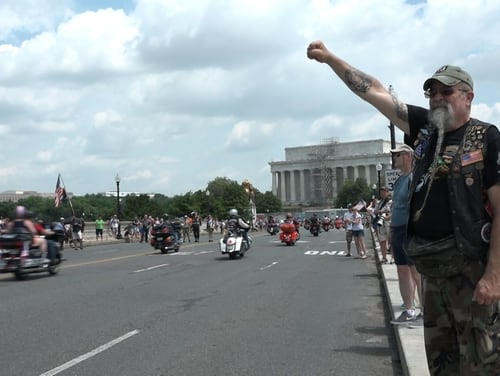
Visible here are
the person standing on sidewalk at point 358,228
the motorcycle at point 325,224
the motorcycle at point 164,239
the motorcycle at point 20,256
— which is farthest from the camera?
the motorcycle at point 325,224

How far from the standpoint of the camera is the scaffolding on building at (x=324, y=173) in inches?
6334

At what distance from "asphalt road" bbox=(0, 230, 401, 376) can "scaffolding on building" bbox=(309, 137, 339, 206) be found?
144636 mm

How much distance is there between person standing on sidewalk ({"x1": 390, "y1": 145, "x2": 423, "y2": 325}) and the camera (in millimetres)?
7723

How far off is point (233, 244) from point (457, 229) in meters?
20.2

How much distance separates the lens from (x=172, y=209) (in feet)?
403

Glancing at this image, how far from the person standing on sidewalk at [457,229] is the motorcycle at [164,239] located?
2437 cm

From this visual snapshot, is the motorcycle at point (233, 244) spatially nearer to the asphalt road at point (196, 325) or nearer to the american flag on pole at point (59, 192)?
the asphalt road at point (196, 325)

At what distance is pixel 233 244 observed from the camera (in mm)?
23531

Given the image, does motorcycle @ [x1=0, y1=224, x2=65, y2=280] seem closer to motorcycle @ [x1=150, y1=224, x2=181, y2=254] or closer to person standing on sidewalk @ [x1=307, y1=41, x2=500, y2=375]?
motorcycle @ [x1=150, y1=224, x2=181, y2=254]

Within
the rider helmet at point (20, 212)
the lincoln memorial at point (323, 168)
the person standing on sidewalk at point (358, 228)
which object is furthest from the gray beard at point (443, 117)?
the lincoln memorial at point (323, 168)

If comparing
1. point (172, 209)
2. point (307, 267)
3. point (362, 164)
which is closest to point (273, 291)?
point (307, 267)

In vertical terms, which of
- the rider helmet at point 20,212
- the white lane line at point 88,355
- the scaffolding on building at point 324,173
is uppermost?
the scaffolding on building at point 324,173

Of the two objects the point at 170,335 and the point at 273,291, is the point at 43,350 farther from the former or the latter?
the point at 273,291

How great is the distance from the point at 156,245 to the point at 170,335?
1939 cm
